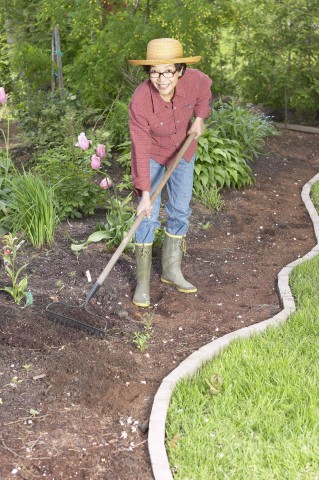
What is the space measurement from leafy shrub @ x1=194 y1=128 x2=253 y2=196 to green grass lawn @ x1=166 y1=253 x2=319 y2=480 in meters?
2.96

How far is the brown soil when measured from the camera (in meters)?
3.35

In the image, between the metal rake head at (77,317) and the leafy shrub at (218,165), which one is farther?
the leafy shrub at (218,165)

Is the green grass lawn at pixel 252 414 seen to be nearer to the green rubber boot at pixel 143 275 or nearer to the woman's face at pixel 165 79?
the green rubber boot at pixel 143 275

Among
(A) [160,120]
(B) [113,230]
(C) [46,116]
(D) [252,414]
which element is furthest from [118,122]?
(D) [252,414]

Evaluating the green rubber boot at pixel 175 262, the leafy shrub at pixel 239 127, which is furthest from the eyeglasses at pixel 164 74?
the leafy shrub at pixel 239 127

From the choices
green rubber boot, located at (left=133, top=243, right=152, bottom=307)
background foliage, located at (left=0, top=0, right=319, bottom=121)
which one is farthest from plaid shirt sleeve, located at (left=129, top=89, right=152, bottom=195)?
background foliage, located at (left=0, top=0, right=319, bottom=121)

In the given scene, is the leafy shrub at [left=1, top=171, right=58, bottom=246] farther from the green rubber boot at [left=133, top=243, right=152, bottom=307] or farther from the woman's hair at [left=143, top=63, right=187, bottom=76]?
the woman's hair at [left=143, top=63, right=187, bottom=76]

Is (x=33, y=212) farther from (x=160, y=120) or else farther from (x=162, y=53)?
(x=162, y=53)

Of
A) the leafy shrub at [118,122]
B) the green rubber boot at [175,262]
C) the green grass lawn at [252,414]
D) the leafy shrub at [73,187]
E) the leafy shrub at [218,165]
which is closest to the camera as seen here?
the green grass lawn at [252,414]

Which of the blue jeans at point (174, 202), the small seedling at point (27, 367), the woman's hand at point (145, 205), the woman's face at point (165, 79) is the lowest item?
the small seedling at point (27, 367)

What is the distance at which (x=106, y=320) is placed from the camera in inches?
172

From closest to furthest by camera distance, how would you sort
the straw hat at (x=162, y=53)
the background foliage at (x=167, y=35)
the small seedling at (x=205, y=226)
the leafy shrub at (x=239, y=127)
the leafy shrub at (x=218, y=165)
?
the straw hat at (x=162, y=53) → the small seedling at (x=205, y=226) → the leafy shrub at (x=218, y=165) → the background foliage at (x=167, y=35) → the leafy shrub at (x=239, y=127)

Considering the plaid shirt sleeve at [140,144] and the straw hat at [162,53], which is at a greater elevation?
the straw hat at [162,53]

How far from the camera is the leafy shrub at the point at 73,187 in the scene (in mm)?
5887
